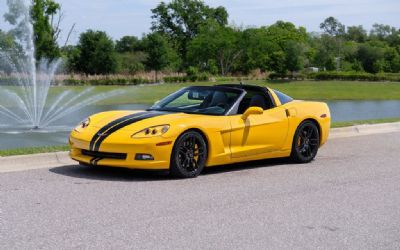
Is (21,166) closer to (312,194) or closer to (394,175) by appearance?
(312,194)

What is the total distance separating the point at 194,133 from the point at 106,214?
2.42 metres

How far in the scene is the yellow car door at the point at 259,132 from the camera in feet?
29.6

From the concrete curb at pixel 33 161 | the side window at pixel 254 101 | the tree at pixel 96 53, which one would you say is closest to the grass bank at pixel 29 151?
the concrete curb at pixel 33 161

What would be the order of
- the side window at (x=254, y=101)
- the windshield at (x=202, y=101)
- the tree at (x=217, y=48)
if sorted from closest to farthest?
the windshield at (x=202, y=101) < the side window at (x=254, y=101) < the tree at (x=217, y=48)

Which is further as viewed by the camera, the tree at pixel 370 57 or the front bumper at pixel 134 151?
the tree at pixel 370 57

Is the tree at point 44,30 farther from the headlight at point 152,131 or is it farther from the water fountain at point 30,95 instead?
the headlight at point 152,131

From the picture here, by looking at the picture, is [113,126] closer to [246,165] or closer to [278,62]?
[246,165]

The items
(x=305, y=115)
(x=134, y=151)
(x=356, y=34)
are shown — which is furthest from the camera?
(x=356, y=34)

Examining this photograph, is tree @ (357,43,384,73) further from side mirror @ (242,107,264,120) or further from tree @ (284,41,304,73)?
side mirror @ (242,107,264,120)

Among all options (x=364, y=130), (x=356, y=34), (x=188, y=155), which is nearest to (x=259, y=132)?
(x=188, y=155)

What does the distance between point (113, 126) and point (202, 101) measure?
1.64 m

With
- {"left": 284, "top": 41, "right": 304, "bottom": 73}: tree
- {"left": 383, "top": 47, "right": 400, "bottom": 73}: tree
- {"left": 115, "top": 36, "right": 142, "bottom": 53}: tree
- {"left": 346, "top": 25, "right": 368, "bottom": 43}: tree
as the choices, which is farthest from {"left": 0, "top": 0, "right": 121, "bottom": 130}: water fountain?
{"left": 346, "top": 25, "right": 368, "bottom": 43}: tree

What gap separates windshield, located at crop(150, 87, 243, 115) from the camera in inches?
363

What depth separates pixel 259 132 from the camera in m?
9.34
